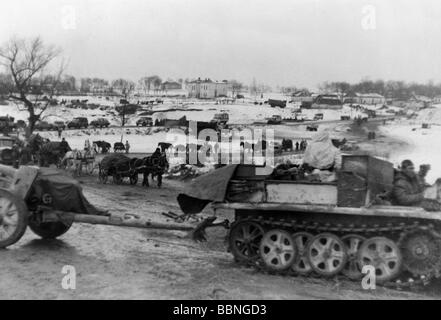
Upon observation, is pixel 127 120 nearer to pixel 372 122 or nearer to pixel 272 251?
pixel 372 122

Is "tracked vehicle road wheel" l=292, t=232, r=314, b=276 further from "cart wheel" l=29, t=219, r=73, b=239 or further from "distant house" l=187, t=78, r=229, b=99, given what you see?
"distant house" l=187, t=78, r=229, b=99

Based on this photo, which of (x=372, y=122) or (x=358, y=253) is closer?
(x=358, y=253)

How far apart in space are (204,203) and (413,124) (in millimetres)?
23634

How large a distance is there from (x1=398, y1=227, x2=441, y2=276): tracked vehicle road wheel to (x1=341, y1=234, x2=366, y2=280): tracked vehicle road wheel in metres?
0.66

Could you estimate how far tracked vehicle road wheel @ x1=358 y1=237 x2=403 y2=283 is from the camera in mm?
8266

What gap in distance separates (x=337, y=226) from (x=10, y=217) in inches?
221

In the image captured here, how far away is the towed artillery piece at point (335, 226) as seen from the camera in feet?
26.9

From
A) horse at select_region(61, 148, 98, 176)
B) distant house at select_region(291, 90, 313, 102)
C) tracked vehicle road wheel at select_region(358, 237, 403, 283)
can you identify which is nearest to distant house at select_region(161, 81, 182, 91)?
distant house at select_region(291, 90, 313, 102)

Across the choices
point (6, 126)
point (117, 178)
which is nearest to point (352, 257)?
point (117, 178)

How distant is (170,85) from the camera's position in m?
95.6

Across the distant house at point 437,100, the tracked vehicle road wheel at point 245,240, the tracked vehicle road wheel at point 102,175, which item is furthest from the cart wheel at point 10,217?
the distant house at point 437,100

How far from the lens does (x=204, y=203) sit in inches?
379

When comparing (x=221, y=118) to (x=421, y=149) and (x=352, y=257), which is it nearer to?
(x=421, y=149)
